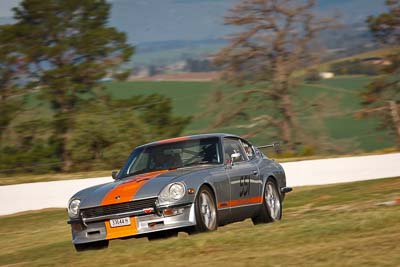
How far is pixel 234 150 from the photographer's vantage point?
13.3m

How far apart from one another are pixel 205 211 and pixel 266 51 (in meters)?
32.9

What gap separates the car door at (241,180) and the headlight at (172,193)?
1198 mm

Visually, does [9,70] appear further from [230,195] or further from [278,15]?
[230,195]

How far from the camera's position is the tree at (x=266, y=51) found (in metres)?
43.7

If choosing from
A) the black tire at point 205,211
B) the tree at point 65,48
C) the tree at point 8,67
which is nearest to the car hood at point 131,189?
the black tire at point 205,211

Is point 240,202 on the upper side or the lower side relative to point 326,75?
upper

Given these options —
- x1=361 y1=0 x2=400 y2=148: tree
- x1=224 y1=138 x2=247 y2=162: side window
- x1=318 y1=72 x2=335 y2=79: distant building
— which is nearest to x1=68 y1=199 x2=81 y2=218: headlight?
x1=224 y1=138 x2=247 y2=162: side window

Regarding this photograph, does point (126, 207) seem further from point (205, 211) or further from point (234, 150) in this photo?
point (234, 150)

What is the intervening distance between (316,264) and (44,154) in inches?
1393

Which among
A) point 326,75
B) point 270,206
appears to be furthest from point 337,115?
point 270,206

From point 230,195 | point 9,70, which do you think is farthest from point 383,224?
point 9,70

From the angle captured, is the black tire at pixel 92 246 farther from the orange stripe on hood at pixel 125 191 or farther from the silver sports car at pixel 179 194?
the orange stripe on hood at pixel 125 191

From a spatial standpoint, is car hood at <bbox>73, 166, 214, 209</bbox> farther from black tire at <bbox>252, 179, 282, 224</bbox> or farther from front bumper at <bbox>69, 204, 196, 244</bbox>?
black tire at <bbox>252, 179, 282, 224</bbox>

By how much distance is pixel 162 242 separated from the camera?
35.6 ft
